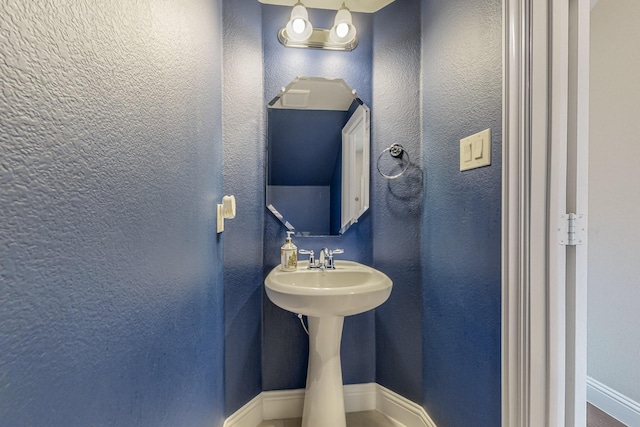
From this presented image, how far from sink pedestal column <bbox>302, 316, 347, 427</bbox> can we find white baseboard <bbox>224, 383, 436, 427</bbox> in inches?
8.1

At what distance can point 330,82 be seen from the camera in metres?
1.48

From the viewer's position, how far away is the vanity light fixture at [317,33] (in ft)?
4.46

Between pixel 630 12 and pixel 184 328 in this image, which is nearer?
pixel 184 328

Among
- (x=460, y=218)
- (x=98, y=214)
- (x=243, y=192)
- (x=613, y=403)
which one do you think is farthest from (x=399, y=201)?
(x=613, y=403)

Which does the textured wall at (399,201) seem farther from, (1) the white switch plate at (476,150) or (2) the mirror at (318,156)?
(1) the white switch plate at (476,150)

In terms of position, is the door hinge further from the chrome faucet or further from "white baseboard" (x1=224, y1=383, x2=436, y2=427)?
"white baseboard" (x1=224, y1=383, x2=436, y2=427)

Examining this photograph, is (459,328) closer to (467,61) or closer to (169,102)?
(467,61)

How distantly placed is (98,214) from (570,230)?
3.67 ft

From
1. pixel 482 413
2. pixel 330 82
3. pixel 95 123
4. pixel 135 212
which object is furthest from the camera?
pixel 330 82

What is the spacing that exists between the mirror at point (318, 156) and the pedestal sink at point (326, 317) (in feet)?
0.89

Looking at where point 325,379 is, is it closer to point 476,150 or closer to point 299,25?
point 476,150

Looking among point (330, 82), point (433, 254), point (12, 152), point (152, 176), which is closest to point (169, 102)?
point (152, 176)

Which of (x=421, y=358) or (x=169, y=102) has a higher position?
(x=169, y=102)

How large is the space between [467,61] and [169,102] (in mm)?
1021
